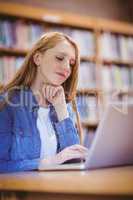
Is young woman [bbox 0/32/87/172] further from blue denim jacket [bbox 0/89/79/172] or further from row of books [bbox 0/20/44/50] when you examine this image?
row of books [bbox 0/20/44/50]

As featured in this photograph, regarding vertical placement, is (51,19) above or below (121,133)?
above

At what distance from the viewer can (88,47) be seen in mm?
3670

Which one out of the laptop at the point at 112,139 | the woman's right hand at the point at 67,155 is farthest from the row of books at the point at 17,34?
the laptop at the point at 112,139

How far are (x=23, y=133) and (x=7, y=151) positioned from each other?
0.13 m

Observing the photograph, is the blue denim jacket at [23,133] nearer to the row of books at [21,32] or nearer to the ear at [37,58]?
the ear at [37,58]

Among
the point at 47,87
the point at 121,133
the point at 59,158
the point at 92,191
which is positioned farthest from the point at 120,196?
Answer: the point at 47,87

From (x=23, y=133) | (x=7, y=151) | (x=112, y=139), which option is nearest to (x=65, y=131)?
(x=23, y=133)

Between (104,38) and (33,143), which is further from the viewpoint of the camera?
(104,38)

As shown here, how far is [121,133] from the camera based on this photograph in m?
1.12

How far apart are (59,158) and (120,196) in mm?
641

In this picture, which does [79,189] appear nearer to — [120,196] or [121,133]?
[120,196]

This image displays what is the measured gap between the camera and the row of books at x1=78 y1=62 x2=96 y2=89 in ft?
11.7

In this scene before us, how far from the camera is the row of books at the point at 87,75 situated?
357cm

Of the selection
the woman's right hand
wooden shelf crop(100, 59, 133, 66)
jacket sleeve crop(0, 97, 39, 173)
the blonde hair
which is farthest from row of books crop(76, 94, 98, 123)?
the woman's right hand
